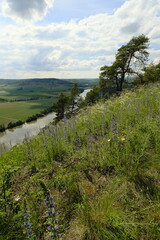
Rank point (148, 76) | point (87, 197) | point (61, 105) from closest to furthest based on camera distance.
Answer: point (87, 197) → point (148, 76) → point (61, 105)

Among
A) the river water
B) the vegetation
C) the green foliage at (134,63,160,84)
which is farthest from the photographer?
the green foliage at (134,63,160,84)

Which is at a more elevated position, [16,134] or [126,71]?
[126,71]

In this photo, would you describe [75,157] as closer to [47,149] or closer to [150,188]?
[47,149]

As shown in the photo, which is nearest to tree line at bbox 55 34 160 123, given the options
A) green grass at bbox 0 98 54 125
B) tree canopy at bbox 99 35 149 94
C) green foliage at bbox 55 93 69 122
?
tree canopy at bbox 99 35 149 94

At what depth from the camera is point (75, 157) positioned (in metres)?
3.92

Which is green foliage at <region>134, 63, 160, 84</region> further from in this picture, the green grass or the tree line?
the green grass

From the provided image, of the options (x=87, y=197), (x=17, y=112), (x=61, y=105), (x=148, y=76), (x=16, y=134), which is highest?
(x=148, y=76)

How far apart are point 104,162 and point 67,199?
122 cm

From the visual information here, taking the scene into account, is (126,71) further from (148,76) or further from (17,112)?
(17,112)

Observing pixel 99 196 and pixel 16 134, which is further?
pixel 16 134

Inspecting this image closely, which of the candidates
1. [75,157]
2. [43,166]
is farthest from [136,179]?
[43,166]

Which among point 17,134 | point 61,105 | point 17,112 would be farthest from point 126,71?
point 17,112

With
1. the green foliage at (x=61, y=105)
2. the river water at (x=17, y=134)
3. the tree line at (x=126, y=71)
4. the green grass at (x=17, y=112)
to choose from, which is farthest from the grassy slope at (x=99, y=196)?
the green grass at (x=17, y=112)

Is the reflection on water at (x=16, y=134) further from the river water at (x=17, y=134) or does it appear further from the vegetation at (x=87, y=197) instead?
the vegetation at (x=87, y=197)
